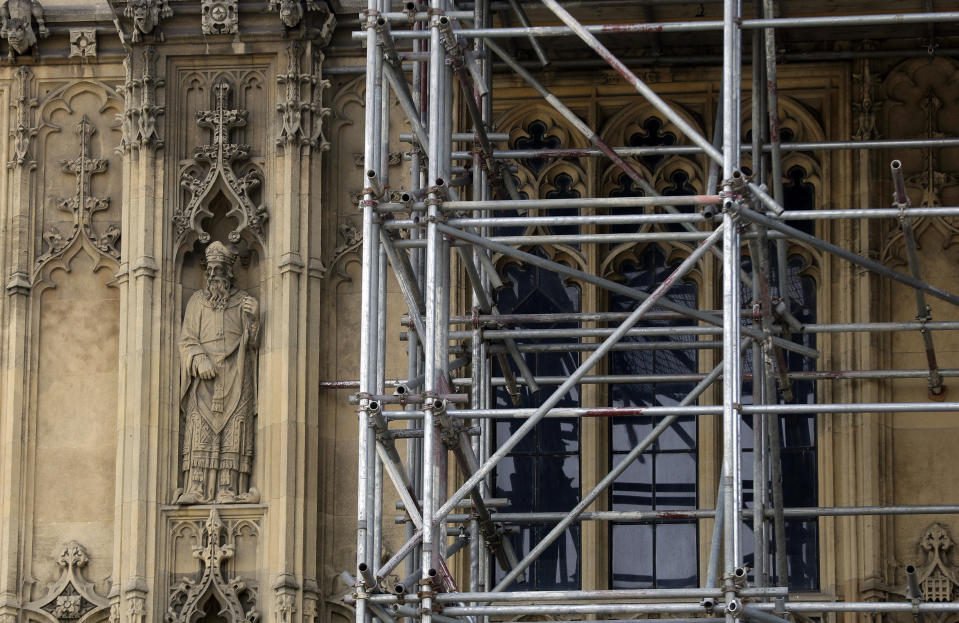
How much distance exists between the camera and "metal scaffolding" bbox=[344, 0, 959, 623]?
1958 cm

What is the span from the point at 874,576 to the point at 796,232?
417 centimetres

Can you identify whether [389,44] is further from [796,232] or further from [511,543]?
[511,543]

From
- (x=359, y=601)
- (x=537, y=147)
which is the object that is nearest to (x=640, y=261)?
(x=537, y=147)

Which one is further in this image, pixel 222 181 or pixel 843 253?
pixel 222 181

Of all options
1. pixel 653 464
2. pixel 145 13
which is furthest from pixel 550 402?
pixel 145 13

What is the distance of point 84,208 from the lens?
24953 millimetres

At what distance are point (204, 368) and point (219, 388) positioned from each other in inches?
8.5

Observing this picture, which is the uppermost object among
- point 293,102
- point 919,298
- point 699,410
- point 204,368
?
point 293,102

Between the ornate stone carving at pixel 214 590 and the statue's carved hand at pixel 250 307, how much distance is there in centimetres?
183

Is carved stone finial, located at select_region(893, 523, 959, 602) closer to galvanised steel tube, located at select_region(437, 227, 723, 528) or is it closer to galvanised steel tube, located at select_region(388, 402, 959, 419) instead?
galvanised steel tube, located at select_region(388, 402, 959, 419)

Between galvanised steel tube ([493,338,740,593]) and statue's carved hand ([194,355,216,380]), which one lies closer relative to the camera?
galvanised steel tube ([493,338,740,593])

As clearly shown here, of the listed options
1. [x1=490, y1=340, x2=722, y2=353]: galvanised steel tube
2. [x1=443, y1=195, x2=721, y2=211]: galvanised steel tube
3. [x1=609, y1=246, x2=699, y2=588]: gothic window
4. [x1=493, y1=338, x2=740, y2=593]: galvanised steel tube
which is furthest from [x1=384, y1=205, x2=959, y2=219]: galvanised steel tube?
[x1=609, y1=246, x2=699, y2=588]: gothic window

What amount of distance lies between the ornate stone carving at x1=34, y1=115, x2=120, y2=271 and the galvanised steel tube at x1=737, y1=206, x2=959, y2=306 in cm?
667

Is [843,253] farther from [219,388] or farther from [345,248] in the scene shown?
[219,388]
